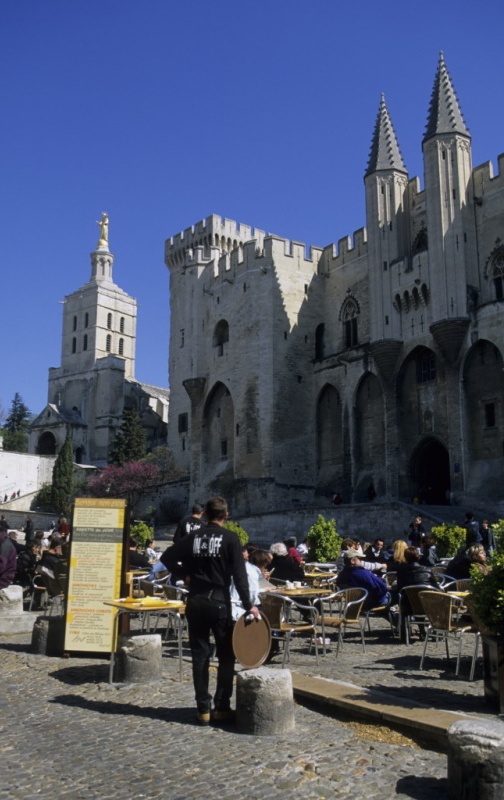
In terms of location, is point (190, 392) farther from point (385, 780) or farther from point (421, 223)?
point (385, 780)

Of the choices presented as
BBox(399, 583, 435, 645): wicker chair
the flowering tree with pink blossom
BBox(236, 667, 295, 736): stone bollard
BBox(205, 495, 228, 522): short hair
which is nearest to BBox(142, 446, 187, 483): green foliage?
the flowering tree with pink blossom

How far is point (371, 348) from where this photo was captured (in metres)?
32.7

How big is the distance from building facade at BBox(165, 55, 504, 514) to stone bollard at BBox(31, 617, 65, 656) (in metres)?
20.8

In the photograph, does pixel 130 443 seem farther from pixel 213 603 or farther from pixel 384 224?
pixel 213 603

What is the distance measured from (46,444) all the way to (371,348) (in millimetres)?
40328

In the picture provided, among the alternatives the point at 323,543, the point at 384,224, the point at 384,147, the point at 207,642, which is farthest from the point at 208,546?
the point at 384,147

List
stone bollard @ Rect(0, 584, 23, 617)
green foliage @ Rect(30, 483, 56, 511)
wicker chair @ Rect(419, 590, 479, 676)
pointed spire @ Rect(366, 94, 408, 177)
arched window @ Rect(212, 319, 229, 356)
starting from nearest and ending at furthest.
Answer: wicker chair @ Rect(419, 590, 479, 676)
stone bollard @ Rect(0, 584, 23, 617)
pointed spire @ Rect(366, 94, 408, 177)
arched window @ Rect(212, 319, 229, 356)
green foliage @ Rect(30, 483, 56, 511)

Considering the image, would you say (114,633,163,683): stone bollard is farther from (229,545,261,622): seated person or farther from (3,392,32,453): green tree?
(3,392,32,453): green tree

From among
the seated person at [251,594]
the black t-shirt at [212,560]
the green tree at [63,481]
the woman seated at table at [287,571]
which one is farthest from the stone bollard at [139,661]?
the green tree at [63,481]

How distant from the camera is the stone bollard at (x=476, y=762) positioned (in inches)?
163

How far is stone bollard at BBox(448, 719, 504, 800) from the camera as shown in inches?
163

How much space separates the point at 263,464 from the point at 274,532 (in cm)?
530

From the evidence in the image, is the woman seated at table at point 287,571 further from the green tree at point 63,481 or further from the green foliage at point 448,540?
the green tree at point 63,481

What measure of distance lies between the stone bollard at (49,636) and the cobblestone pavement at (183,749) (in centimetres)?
114
